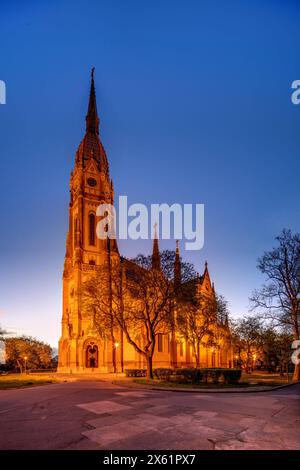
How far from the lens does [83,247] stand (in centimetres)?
6084

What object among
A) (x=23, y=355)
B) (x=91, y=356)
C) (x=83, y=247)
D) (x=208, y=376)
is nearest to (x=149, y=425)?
(x=208, y=376)

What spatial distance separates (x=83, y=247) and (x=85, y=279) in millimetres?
6219

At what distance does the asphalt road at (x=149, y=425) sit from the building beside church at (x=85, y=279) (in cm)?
3324

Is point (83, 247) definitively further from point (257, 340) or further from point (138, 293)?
point (257, 340)

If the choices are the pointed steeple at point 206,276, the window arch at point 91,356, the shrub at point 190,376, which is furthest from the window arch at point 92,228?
the shrub at point 190,376

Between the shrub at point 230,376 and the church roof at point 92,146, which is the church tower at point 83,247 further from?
the shrub at point 230,376

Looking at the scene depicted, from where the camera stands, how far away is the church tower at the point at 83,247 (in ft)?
176

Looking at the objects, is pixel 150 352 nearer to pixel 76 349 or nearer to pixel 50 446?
pixel 76 349

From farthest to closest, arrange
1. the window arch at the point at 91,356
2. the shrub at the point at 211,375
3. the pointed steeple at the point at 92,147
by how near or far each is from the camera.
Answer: the pointed steeple at the point at 92,147 → the window arch at the point at 91,356 → the shrub at the point at 211,375

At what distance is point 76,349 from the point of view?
52531 millimetres

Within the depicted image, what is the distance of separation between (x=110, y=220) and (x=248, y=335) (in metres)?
32.4

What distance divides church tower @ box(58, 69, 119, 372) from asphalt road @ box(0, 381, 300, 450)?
34.9m

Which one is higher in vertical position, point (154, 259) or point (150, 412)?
point (154, 259)
